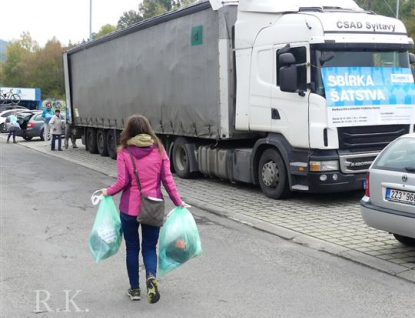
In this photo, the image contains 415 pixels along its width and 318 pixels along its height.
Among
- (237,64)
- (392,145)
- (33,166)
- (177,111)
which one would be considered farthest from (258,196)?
(33,166)

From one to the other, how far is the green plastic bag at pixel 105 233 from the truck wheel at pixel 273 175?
16.6ft

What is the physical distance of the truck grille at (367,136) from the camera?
868cm

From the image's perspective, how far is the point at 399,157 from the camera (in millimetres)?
5734

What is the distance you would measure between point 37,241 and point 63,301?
2.32 meters

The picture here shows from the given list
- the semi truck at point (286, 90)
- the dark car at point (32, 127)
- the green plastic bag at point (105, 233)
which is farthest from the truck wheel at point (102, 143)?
the green plastic bag at point (105, 233)

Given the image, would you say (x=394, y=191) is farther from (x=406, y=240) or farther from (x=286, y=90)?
(x=286, y=90)

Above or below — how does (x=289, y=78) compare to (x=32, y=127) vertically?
above

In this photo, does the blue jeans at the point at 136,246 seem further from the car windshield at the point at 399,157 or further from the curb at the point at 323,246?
the car windshield at the point at 399,157

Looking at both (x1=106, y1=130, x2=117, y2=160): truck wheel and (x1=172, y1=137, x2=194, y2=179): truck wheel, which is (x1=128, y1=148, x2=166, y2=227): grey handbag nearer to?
(x1=172, y1=137, x2=194, y2=179): truck wheel

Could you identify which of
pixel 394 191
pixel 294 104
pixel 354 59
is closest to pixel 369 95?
pixel 354 59

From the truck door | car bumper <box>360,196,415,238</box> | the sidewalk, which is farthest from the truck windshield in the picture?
car bumper <box>360,196,415,238</box>

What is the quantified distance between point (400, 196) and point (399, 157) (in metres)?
0.47

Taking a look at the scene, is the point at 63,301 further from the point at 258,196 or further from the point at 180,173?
the point at 180,173

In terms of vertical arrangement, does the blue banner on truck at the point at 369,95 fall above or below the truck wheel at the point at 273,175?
above
